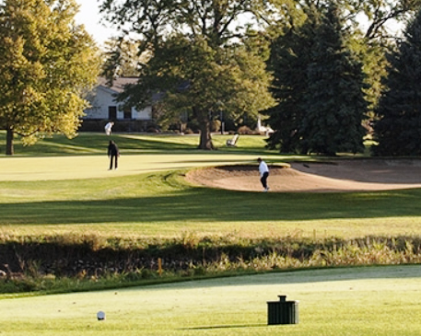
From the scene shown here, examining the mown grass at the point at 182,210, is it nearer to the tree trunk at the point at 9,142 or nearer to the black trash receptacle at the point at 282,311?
the black trash receptacle at the point at 282,311

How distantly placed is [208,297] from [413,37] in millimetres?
57145

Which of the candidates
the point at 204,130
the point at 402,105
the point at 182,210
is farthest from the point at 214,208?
the point at 204,130

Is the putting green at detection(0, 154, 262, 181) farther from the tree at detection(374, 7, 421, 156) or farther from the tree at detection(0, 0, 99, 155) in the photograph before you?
the tree at detection(374, 7, 421, 156)

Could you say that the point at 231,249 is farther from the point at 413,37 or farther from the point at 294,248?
the point at 413,37

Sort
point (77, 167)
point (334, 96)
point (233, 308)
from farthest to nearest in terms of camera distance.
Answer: point (334, 96) → point (77, 167) → point (233, 308)

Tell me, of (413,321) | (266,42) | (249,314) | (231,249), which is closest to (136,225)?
(231,249)

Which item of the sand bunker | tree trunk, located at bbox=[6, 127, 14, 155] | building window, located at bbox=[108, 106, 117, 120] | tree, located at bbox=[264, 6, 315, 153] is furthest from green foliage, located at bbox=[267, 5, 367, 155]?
building window, located at bbox=[108, 106, 117, 120]

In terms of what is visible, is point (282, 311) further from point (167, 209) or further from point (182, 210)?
point (167, 209)

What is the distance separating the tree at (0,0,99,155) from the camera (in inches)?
2459

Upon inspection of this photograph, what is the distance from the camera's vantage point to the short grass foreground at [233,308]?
35.1 feet

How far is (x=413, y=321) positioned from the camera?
10.8m

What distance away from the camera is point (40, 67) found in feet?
205

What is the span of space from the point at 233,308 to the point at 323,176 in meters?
36.9

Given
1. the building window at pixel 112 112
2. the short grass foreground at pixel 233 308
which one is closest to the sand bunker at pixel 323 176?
the short grass foreground at pixel 233 308
